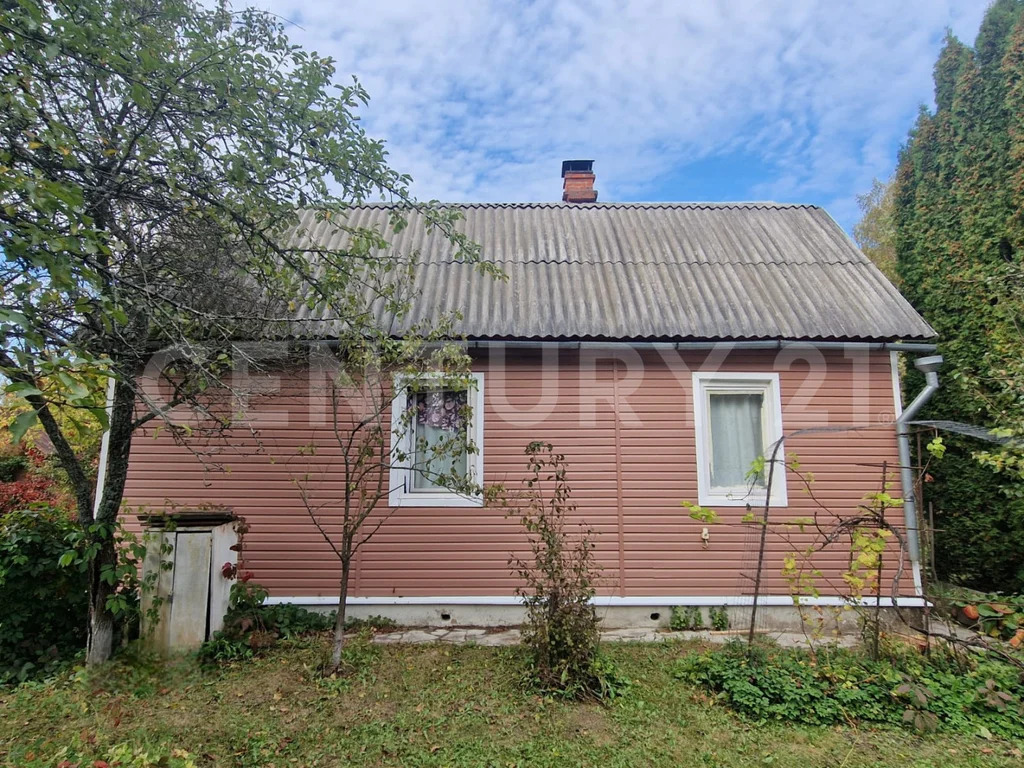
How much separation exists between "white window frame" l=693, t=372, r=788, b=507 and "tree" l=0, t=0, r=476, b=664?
11.5ft

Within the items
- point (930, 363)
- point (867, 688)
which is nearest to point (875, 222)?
point (930, 363)

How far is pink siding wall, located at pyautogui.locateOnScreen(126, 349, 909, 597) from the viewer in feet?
19.0

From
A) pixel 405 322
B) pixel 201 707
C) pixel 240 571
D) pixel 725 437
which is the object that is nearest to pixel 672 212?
pixel 725 437

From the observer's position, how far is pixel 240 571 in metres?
5.64

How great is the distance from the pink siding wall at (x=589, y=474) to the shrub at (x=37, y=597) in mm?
1163

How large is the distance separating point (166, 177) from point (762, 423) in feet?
20.5

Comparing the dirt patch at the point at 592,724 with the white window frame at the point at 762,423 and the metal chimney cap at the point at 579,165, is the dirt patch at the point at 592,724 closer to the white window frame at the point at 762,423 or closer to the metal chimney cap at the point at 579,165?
the white window frame at the point at 762,423

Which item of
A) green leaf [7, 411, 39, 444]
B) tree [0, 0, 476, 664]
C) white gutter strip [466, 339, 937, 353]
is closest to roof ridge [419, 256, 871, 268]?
white gutter strip [466, 339, 937, 353]

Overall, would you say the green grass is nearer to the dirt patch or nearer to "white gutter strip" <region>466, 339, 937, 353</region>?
the dirt patch

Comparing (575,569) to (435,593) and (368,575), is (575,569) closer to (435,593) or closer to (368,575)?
(435,593)

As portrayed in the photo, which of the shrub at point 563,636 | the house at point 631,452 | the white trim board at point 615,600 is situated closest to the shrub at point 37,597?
the house at point 631,452

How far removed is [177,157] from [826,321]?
6558mm

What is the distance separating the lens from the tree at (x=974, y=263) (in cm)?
652

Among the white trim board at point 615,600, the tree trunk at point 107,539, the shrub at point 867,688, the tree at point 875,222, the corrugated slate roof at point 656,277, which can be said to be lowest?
the shrub at point 867,688
